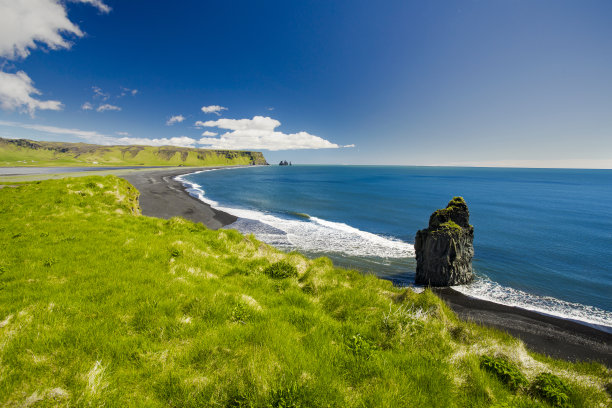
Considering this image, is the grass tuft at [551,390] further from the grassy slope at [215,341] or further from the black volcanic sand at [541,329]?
the black volcanic sand at [541,329]

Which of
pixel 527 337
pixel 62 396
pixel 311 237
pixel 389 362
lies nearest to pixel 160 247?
pixel 62 396

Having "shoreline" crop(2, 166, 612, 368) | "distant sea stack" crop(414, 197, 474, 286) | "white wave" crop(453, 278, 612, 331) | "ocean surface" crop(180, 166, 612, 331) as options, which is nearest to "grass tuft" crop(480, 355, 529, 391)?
"shoreline" crop(2, 166, 612, 368)

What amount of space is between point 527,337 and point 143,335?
817 inches

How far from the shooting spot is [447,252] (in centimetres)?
2073

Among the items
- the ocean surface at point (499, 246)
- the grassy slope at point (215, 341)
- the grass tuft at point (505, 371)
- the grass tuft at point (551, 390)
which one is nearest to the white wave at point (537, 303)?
the ocean surface at point (499, 246)

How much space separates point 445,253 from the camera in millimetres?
20734

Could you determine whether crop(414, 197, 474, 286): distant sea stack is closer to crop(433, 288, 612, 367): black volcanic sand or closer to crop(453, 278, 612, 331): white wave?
crop(453, 278, 612, 331): white wave

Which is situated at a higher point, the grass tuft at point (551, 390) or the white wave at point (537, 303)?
the grass tuft at point (551, 390)

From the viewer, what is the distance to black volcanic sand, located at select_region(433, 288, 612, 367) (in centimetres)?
1332

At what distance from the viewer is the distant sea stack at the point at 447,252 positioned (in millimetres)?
20656

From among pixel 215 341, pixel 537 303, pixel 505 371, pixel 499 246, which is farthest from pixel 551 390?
pixel 499 246

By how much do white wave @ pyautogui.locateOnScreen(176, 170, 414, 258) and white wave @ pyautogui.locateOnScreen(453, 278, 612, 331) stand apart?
7.98 metres

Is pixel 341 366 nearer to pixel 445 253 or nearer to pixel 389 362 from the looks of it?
pixel 389 362

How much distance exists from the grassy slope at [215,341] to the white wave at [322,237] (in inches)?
765
